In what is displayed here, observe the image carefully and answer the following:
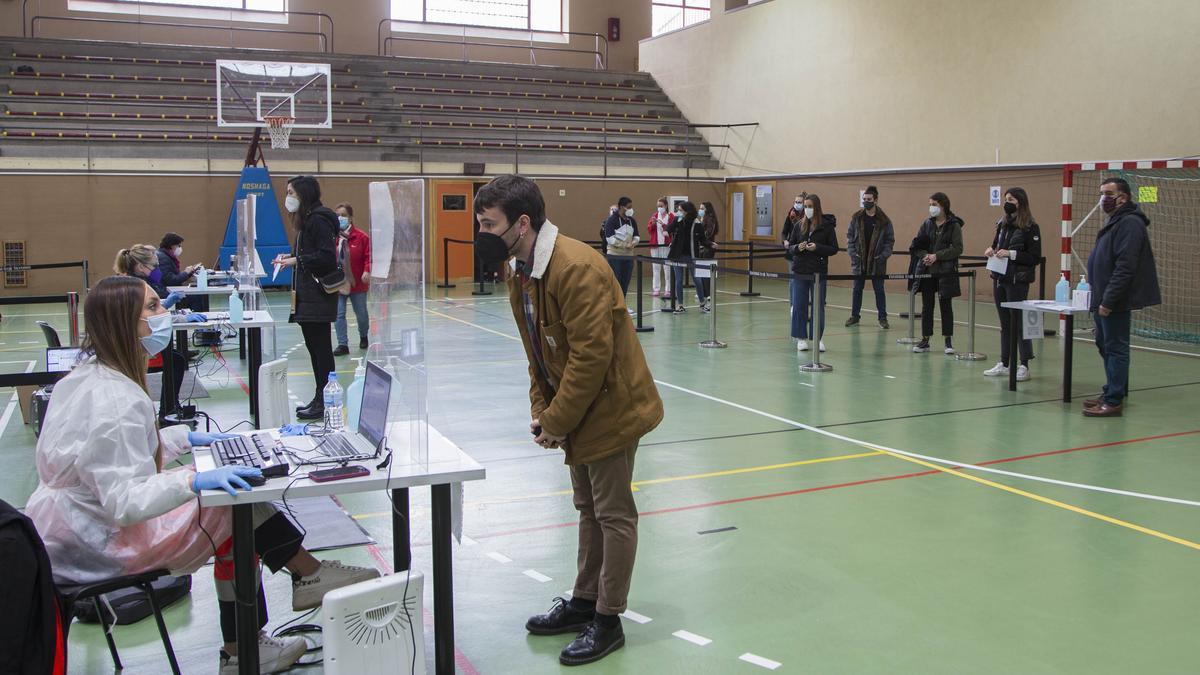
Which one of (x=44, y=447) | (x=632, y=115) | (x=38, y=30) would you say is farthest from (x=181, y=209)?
(x=44, y=447)

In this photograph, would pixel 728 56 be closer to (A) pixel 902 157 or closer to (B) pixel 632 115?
(B) pixel 632 115

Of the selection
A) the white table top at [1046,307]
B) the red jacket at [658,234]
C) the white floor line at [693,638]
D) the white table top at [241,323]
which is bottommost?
the white floor line at [693,638]

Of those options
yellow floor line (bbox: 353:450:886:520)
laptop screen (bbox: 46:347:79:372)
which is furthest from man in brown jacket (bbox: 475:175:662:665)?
laptop screen (bbox: 46:347:79:372)

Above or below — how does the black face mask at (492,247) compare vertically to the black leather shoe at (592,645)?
above

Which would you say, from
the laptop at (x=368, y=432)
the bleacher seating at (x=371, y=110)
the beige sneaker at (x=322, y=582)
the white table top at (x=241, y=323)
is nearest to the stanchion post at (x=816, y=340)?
the white table top at (x=241, y=323)

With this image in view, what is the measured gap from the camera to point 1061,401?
852 centimetres

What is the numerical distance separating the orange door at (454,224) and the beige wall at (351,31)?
571cm

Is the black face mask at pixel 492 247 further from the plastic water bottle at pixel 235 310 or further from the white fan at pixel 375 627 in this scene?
the plastic water bottle at pixel 235 310

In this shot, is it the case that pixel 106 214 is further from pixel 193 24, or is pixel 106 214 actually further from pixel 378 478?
pixel 378 478

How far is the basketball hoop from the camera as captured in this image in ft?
54.4

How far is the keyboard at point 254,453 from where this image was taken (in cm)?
340

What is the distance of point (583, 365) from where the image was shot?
3.55 metres

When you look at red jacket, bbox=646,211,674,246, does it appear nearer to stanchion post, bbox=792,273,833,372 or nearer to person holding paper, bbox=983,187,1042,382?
stanchion post, bbox=792,273,833,372

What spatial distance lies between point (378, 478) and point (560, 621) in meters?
1.05
